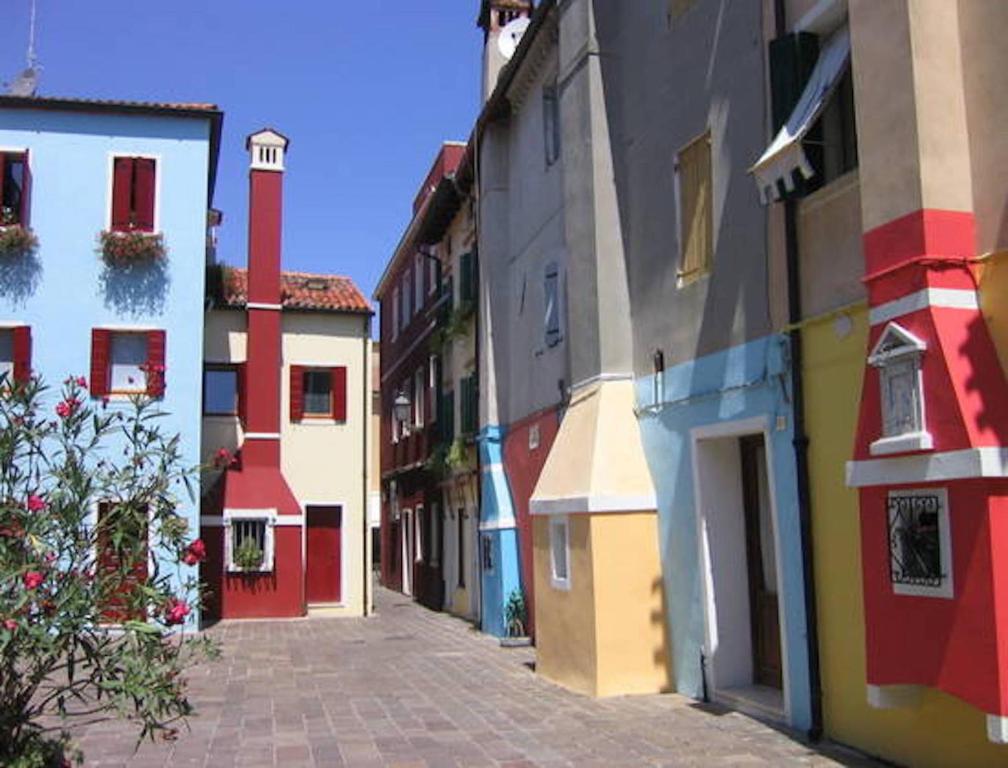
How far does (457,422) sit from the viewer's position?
21.3 m

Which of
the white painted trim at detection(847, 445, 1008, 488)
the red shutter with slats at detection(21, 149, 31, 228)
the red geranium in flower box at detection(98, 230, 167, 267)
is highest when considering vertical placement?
the red shutter with slats at detection(21, 149, 31, 228)

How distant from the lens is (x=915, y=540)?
260 inches

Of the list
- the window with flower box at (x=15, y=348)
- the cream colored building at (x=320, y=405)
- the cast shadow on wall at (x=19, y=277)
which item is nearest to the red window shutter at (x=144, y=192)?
the cast shadow on wall at (x=19, y=277)

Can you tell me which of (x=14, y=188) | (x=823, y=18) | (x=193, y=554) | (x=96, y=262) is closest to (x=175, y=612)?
(x=193, y=554)

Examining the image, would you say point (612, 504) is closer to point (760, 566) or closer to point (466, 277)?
point (760, 566)

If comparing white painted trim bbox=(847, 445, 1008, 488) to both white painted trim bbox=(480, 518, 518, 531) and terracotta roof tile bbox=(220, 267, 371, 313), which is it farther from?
terracotta roof tile bbox=(220, 267, 371, 313)

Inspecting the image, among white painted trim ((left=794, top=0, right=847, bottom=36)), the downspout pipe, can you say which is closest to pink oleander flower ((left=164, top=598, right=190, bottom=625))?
the downspout pipe

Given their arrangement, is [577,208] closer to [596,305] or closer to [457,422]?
[596,305]

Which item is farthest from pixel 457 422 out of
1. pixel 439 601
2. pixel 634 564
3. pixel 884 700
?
pixel 884 700

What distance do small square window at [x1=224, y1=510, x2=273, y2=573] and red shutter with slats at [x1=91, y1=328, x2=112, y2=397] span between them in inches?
141

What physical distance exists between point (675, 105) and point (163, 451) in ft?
24.0

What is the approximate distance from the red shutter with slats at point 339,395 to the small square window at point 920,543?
55.6 feet

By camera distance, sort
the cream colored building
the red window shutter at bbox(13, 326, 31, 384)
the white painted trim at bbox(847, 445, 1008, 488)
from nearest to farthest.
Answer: the white painted trim at bbox(847, 445, 1008, 488) → the red window shutter at bbox(13, 326, 31, 384) → the cream colored building

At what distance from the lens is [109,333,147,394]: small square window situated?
1927 centimetres
